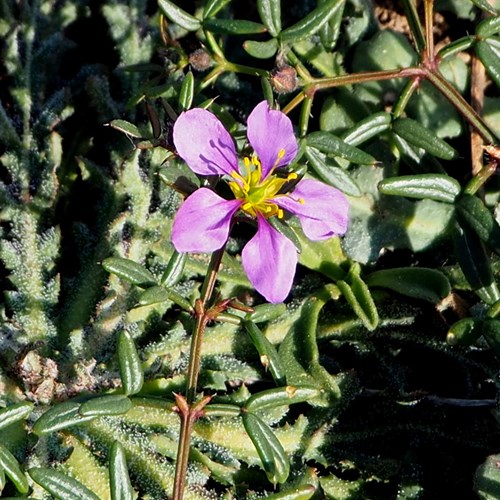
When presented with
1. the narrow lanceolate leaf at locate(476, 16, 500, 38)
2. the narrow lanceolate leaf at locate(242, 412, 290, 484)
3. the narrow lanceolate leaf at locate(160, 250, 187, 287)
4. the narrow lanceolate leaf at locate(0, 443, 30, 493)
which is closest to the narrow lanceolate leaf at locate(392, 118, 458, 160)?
the narrow lanceolate leaf at locate(476, 16, 500, 38)

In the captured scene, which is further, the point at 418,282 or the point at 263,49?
the point at 418,282

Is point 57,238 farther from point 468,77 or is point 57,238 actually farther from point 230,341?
point 468,77

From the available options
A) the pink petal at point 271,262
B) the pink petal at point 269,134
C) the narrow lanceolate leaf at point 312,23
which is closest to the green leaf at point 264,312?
the pink petal at point 271,262

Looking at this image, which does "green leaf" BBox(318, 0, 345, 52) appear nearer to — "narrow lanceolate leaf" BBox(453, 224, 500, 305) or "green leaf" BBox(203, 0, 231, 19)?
"green leaf" BBox(203, 0, 231, 19)

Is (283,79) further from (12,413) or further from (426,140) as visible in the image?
(12,413)

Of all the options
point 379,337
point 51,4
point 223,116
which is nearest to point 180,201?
point 223,116

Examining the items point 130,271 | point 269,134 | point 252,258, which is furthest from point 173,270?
point 269,134

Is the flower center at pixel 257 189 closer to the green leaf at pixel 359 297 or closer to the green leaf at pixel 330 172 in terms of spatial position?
the green leaf at pixel 330 172
